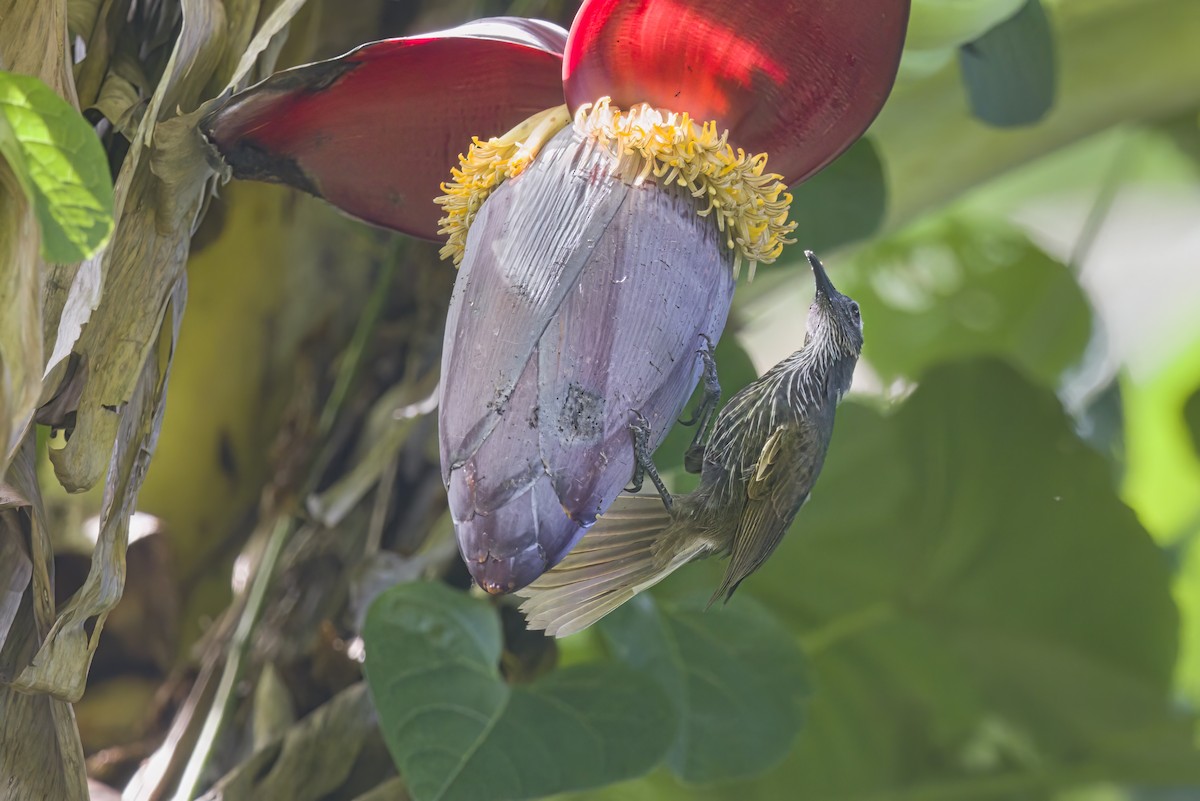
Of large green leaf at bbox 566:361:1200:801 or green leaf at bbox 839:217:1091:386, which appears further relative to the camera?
green leaf at bbox 839:217:1091:386

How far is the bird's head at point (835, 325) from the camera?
1.53ft

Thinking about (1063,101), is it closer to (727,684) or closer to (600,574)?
(727,684)

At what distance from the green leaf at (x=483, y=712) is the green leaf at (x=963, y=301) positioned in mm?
571

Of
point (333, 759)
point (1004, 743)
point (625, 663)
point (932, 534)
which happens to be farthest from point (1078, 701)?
point (333, 759)

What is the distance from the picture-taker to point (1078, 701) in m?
1.04

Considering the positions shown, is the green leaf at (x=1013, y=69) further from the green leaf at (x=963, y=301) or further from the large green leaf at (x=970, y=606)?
the green leaf at (x=963, y=301)

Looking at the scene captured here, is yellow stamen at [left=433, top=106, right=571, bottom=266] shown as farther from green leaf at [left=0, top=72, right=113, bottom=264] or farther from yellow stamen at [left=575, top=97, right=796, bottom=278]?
green leaf at [left=0, top=72, right=113, bottom=264]

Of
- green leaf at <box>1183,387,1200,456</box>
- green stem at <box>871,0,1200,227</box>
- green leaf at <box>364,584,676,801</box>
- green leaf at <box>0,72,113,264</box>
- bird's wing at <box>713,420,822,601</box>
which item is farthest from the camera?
green leaf at <box>1183,387,1200,456</box>

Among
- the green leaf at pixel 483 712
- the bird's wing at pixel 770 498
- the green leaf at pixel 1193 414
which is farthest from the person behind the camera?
the green leaf at pixel 1193 414

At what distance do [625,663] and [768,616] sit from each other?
0.35ft

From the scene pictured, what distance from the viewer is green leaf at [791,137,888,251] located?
2.33ft

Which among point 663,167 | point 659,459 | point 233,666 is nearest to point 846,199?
point 659,459

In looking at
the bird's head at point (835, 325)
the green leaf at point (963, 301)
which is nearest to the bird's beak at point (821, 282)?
the bird's head at point (835, 325)

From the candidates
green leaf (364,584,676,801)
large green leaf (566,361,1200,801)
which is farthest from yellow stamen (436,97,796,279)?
large green leaf (566,361,1200,801)
